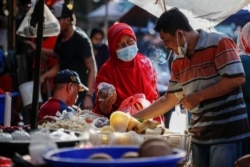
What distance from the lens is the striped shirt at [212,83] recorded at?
15.5ft

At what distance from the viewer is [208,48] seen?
4.79m

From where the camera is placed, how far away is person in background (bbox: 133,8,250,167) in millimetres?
4695

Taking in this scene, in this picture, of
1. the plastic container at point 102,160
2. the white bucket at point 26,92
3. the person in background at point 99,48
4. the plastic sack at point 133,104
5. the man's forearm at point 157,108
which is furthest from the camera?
the person in background at point 99,48

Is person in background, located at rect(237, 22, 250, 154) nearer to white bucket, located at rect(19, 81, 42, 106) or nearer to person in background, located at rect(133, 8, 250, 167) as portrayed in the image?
person in background, located at rect(133, 8, 250, 167)

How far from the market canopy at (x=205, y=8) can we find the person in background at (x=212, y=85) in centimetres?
86

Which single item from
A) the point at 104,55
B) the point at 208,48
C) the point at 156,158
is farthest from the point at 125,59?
the point at 104,55

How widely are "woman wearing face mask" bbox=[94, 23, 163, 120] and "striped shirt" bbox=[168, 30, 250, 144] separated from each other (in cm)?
127

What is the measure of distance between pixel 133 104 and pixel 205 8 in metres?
1.05

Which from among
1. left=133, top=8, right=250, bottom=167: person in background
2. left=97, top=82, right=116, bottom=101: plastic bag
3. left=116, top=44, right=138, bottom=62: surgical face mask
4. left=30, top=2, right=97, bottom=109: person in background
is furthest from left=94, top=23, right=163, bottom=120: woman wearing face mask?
left=30, top=2, right=97, bottom=109: person in background

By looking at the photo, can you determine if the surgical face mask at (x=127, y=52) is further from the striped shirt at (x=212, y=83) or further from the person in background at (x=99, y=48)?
the person in background at (x=99, y=48)

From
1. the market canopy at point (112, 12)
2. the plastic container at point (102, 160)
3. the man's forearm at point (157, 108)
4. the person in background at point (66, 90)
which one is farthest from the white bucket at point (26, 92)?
the market canopy at point (112, 12)

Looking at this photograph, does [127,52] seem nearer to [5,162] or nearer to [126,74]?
[126,74]

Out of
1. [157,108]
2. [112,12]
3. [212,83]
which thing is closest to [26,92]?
[157,108]

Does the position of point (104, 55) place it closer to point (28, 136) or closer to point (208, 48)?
point (208, 48)
